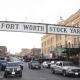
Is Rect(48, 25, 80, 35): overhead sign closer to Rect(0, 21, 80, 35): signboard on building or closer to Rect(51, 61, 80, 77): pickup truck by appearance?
Rect(0, 21, 80, 35): signboard on building

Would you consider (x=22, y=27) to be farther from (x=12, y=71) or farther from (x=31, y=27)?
(x=12, y=71)

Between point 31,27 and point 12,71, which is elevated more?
point 31,27

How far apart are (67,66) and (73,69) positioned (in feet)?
3.36

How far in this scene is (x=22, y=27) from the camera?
13820 millimetres

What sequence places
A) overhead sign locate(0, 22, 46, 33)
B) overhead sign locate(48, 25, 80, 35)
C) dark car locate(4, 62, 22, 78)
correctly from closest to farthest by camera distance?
overhead sign locate(0, 22, 46, 33) → overhead sign locate(48, 25, 80, 35) → dark car locate(4, 62, 22, 78)

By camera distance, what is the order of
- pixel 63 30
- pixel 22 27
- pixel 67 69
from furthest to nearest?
pixel 67 69
pixel 63 30
pixel 22 27

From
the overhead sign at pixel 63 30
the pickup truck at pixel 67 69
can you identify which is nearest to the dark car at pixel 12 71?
the pickup truck at pixel 67 69

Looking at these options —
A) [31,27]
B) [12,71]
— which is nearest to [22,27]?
[31,27]

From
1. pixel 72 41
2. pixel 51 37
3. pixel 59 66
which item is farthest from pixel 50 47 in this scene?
pixel 59 66

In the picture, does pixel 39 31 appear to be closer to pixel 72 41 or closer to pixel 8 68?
pixel 8 68

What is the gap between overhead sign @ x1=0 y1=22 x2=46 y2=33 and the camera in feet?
44.8

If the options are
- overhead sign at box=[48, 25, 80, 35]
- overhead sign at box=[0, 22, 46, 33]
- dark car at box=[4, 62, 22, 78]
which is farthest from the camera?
dark car at box=[4, 62, 22, 78]

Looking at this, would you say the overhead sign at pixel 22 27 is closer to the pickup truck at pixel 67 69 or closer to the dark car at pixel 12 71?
the dark car at pixel 12 71

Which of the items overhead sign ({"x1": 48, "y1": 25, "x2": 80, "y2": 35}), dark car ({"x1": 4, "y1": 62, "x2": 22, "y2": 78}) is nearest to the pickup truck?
dark car ({"x1": 4, "y1": 62, "x2": 22, "y2": 78})
